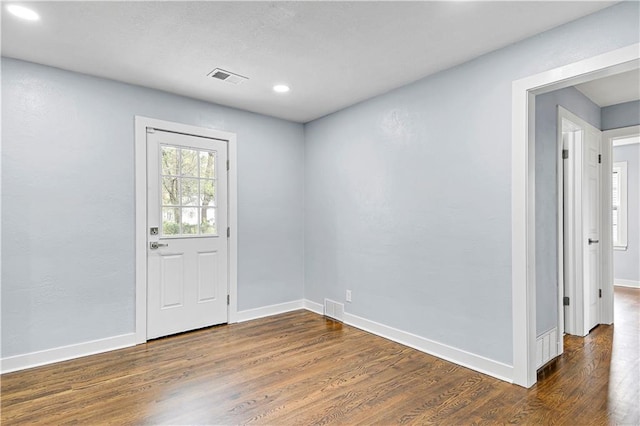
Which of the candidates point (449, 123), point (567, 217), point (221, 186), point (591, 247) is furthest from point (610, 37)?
point (221, 186)

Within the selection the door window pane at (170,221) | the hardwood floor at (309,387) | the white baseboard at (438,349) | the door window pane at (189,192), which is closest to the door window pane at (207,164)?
the door window pane at (189,192)

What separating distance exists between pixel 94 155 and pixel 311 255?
2682 millimetres

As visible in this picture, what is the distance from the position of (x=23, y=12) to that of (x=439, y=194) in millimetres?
3294

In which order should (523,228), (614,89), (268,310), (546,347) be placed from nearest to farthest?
(523,228)
(546,347)
(614,89)
(268,310)

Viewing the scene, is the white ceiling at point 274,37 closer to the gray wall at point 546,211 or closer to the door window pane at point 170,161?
the door window pane at point 170,161

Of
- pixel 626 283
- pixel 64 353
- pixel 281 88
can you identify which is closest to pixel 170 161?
pixel 281 88

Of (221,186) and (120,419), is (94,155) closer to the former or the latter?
(221,186)

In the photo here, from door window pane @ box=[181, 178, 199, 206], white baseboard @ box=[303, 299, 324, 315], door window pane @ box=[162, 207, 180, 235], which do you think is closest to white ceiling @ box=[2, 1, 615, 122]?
door window pane @ box=[181, 178, 199, 206]

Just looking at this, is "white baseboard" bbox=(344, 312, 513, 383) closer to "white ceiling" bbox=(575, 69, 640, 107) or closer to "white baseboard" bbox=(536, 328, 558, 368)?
"white baseboard" bbox=(536, 328, 558, 368)

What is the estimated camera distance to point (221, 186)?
396 centimetres

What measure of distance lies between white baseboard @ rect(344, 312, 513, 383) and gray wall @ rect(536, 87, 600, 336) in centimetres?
49

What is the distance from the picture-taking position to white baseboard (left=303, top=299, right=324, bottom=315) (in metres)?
4.40

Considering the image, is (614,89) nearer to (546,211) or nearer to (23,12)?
(546,211)

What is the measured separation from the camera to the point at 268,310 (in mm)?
4320
